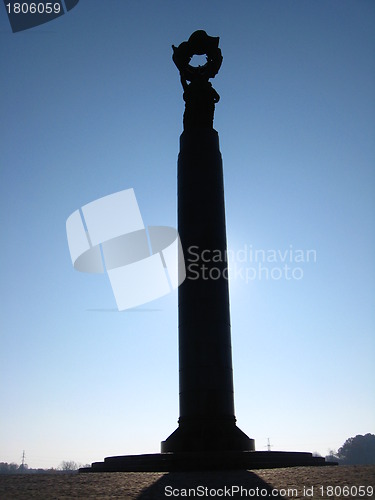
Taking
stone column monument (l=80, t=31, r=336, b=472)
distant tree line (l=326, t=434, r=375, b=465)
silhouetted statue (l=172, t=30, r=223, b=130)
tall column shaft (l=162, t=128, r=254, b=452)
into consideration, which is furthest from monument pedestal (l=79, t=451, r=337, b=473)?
distant tree line (l=326, t=434, r=375, b=465)

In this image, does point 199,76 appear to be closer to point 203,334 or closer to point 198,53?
point 198,53

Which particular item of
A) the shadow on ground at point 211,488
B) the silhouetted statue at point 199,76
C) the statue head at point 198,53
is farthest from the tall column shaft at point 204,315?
the shadow on ground at point 211,488

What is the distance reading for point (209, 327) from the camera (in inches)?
947

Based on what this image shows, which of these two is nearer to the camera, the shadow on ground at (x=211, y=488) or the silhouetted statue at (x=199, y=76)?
the shadow on ground at (x=211, y=488)

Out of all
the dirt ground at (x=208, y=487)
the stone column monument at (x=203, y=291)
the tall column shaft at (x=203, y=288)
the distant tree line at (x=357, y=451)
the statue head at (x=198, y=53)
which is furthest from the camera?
the distant tree line at (x=357, y=451)

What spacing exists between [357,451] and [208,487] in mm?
151066

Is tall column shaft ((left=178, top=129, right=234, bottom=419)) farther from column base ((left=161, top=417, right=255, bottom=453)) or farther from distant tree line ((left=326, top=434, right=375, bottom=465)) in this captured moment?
distant tree line ((left=326, top=434, right=375, bottom=465))

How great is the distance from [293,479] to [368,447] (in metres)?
153

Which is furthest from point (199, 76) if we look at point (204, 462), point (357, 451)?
point (357, 451)

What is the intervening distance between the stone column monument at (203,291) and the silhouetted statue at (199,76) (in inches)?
2.4

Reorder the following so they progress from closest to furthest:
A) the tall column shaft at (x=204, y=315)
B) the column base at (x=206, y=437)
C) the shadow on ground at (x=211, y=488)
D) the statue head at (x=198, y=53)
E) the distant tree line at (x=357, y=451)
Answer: the shadow on ground at (x=211, y=488)
the column base at (x=206, y=437)
the tall column shaft at (x=204, y=315)
the statue head at (x=198, y=53)
the distant tree line at (x=357, y=451)

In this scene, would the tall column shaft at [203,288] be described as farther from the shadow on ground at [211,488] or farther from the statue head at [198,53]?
the shadow on ground at [211,488]

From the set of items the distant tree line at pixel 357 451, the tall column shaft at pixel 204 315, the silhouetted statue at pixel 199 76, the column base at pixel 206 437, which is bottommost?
the distant tree line at pixel 357 451

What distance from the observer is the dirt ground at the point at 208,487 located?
35.7ft
